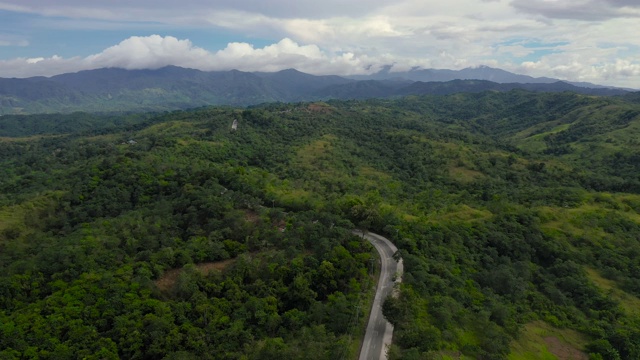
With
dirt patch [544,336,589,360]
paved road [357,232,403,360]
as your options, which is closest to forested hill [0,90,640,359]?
dirt patch [544,336,589,360]

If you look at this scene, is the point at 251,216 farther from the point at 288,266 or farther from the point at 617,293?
the point at 617,293

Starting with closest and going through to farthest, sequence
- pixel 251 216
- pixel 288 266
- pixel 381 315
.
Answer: pixel 381 315
pixel 288 266
pixel 251 216

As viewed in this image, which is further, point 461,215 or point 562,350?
point 461,215

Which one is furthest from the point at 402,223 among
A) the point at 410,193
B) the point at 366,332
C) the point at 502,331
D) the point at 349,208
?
the point at 410,193

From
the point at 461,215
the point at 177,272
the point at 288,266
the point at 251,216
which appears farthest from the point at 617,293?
the point at 177,272

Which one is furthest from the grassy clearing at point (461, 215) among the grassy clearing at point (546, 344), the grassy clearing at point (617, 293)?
the grassy clearing at point (546, 344)

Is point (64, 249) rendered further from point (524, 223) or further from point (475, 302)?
point (524, 223)
